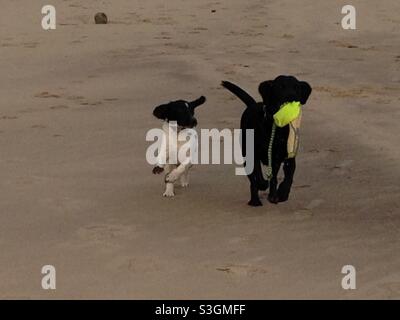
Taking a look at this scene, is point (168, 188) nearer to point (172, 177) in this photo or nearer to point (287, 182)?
point (172, 177)

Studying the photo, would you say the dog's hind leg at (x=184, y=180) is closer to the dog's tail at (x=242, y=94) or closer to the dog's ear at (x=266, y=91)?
the dog's tail at (x=242, y=94)

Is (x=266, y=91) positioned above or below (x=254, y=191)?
above

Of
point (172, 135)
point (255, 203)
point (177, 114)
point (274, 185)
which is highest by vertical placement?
point (177, 114)

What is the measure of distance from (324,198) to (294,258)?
1.28 m

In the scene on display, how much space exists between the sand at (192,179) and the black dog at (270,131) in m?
0.15

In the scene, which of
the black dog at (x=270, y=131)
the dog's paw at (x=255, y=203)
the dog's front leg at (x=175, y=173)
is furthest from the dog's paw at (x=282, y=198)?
the dog's front leg at (x=175, y=173)

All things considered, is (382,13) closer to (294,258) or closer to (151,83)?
(151,83)

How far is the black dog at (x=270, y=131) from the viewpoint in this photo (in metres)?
5.78

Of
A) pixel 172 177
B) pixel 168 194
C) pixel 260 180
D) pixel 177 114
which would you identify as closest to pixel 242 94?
pixel 177 114

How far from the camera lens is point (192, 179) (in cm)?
693

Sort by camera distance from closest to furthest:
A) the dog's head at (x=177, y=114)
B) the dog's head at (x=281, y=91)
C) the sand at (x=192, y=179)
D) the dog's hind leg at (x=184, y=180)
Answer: the sand at (x=192, y=179) < the dog's head at (x=281, y=91) < the dog's head at (x=177, y=114) < the dog's hind leg at (x=184, y=180)

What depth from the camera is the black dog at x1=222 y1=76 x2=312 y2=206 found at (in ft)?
19.0

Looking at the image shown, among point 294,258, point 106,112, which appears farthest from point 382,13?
point 294,258

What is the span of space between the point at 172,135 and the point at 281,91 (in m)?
0.92
